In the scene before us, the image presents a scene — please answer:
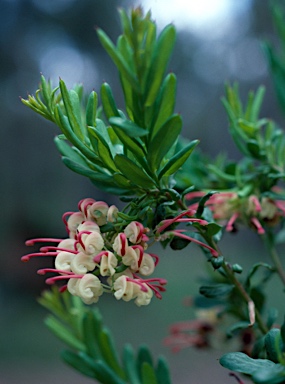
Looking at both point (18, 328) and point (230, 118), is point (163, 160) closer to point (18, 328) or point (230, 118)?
point (230, 118)

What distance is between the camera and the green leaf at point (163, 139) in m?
0.21

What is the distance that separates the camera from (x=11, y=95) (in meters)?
3.58

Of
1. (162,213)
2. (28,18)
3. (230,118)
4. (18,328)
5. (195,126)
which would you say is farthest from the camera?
(195,126)

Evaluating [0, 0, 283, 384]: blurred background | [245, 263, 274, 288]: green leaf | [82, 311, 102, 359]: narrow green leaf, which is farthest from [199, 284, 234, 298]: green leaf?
[0, 0, 283, 384]: blurred background

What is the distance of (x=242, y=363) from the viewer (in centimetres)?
22

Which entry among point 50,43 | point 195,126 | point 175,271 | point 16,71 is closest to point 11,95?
point 16,71

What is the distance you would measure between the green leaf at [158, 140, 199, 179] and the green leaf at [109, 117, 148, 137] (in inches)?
1.0

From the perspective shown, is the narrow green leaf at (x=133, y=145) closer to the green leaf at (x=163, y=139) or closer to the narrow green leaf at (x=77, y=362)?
the green leaf at (x=163, y=139)

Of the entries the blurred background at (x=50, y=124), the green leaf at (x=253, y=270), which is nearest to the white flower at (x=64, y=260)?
the green leaf at (x=253, y=270)

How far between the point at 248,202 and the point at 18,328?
319cm

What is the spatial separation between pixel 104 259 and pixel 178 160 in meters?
0.06

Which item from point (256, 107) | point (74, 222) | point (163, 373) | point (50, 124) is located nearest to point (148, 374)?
point (163, 373)

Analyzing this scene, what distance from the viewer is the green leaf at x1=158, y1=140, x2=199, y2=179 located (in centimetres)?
22

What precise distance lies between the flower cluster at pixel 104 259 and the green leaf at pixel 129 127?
4 centimetres
